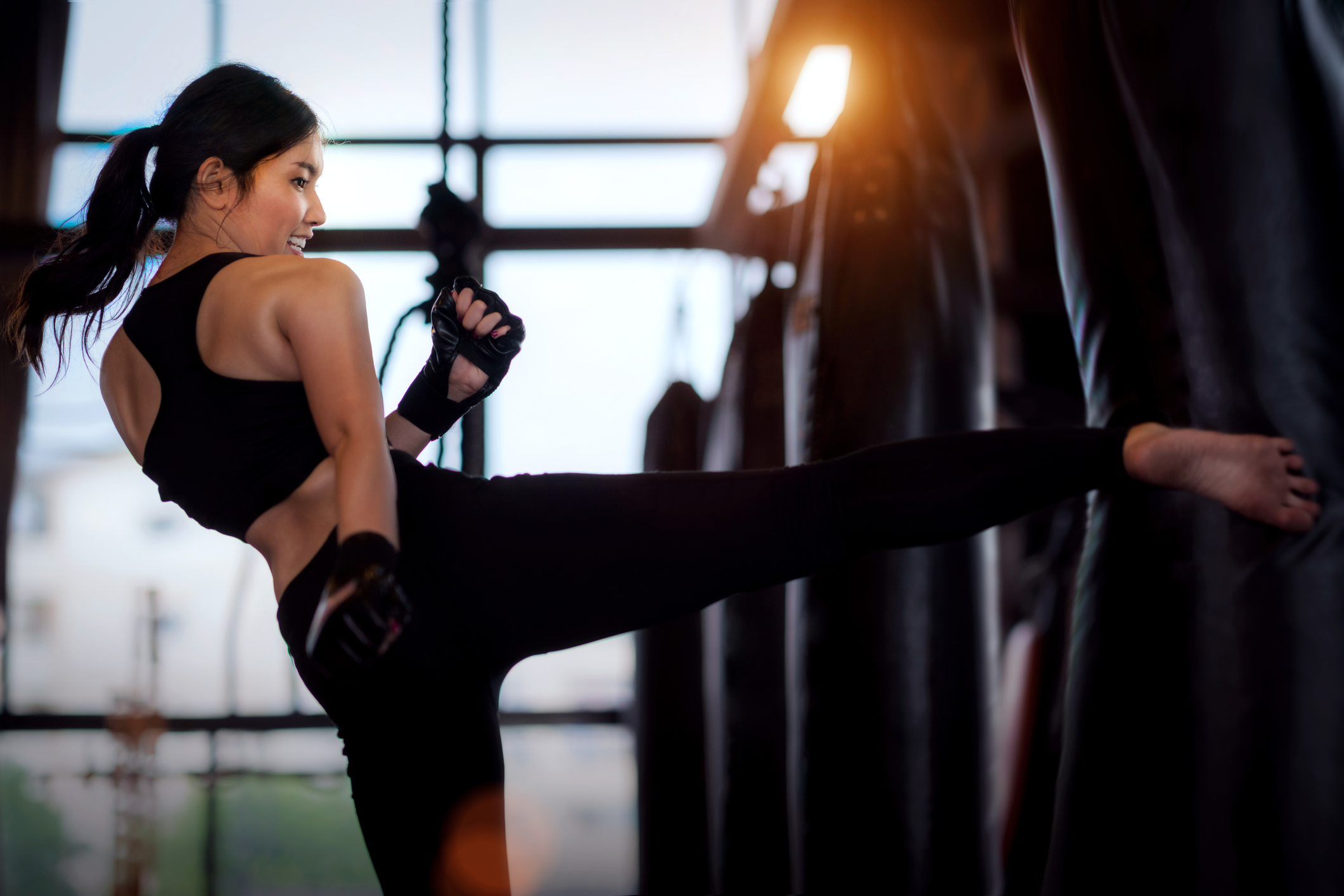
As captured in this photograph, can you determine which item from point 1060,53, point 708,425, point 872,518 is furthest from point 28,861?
point 1060,53

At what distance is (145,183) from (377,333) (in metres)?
2.09

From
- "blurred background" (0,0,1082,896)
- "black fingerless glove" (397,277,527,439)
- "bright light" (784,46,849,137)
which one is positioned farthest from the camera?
"blurred background" (0,0,1082,896)

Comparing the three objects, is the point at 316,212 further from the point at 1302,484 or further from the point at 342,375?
the point at 1302,484

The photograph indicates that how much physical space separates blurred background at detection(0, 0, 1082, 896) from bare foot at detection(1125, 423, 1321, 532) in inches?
92.8

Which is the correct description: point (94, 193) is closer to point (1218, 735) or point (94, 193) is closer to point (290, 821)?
point (1218, 735)

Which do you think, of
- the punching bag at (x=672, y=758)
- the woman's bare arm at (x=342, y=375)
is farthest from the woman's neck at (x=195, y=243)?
the punching bag at (x=672, y=758)

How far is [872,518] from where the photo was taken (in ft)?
2.53

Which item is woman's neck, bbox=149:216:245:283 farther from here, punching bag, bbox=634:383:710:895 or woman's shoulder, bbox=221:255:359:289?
punching bag, bbox=634:383:710:895

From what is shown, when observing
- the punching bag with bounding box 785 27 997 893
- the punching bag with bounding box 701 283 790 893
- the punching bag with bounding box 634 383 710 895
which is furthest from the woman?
the punching bag with bounding box 634 383 710 895

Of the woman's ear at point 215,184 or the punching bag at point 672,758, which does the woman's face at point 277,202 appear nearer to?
the woman's ear at point 215,184

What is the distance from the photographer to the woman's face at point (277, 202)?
86cm

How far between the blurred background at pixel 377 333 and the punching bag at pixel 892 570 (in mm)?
1844

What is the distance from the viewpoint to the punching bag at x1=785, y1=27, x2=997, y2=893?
43.6 inches

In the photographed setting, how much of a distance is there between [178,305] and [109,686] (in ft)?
10.4
